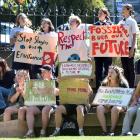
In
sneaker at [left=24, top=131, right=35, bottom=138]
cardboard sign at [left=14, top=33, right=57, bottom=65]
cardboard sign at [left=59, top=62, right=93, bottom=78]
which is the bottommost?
sneaker at [left=24, top=131, right=35, bottom=138]

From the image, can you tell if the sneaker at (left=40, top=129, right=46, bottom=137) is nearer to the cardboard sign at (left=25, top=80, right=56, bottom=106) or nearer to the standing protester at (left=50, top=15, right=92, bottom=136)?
the standing protester at (left=50, top=15, right=92, bottom=136)

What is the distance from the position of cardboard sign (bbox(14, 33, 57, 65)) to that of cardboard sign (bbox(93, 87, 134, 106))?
191 centimetres

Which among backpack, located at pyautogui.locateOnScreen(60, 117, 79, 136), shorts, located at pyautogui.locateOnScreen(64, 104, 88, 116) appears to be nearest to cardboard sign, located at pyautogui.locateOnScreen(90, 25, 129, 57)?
shorts, located at pyautogui.locateOnScreen(64, 104, 88, 116)

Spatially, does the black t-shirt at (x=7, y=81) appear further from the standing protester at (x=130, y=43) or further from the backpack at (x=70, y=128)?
the standing protester at (x=130, y=43)

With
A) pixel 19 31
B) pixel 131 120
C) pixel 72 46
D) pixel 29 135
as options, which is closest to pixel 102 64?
pixel 72 46

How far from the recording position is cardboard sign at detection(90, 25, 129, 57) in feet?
41.9

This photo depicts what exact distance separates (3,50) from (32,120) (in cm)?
506

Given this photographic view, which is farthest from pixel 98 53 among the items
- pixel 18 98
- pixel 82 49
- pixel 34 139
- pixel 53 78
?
pixel 34 139

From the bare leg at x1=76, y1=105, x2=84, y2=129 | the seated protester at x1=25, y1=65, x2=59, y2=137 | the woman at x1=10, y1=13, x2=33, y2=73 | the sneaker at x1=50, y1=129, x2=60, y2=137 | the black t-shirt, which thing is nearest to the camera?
the sneaker at x1=50, y1=129, x2=60, y2=137

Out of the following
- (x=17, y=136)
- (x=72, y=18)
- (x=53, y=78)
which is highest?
(x=72, y=18)

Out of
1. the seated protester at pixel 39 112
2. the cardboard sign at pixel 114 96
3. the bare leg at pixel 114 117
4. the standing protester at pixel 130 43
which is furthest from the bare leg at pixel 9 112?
the standing protester at pixel 130 43

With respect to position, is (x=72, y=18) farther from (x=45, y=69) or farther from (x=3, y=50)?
(x=3, y=50)

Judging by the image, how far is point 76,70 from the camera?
11961mm

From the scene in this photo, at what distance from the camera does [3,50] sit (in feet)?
53.4
